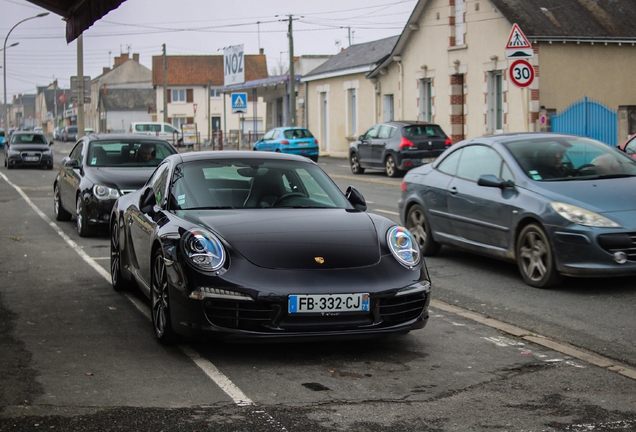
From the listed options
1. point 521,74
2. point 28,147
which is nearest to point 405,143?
point 521,74

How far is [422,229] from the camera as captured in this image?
36.0ft

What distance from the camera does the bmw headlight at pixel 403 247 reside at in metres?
6.25

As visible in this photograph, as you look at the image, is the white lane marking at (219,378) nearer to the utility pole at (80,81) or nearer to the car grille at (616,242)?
the car grille at (616,242)

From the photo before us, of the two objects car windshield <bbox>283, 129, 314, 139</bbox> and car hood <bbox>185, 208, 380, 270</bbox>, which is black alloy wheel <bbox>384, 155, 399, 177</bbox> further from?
car hood <bbox>185, 208, 380, 270</bbox>

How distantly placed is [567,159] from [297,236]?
169 inches

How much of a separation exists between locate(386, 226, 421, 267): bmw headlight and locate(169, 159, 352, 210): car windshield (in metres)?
0.85

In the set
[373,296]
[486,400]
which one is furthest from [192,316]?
[486,400]

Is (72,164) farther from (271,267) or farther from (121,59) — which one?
(121,59)

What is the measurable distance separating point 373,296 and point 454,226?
4.45 metres

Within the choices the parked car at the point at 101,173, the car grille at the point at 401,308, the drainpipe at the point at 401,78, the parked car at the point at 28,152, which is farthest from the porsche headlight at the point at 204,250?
the drainpipe at the point at 401,78

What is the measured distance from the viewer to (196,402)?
197 inches

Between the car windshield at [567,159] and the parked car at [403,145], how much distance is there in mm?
16904

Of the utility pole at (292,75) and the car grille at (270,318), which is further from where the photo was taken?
the utility pole at (292,75)

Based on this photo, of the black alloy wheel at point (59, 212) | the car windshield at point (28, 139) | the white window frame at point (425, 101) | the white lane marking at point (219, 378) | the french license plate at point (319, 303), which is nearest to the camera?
the white lane marking at point (219, 378)
